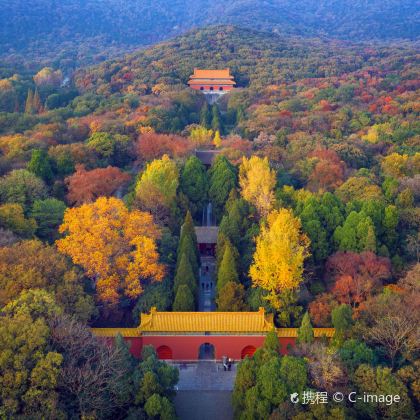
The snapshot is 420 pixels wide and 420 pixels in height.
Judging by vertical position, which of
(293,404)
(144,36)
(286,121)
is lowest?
(144,36)

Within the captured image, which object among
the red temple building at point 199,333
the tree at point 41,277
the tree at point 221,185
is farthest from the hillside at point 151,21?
the red temple building at point 199,333

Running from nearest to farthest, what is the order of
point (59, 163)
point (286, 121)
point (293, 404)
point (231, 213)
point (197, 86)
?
point (293, 404)
point (231, 213)
point (59, 163)
point (286, 121)
point (197, 86)

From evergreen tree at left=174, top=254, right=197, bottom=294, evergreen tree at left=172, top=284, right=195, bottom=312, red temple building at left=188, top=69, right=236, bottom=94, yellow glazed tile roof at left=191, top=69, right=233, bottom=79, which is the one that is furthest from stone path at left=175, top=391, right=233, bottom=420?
yellow glazed tile roof at left=191, top=69, right=233, bottom=79

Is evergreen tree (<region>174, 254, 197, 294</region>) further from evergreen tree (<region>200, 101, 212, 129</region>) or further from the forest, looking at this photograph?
evergreen tree (<region>200, 101, 212, 129</region>)

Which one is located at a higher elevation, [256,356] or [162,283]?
[256,356]

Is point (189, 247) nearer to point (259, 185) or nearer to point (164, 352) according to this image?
point (164, 352)

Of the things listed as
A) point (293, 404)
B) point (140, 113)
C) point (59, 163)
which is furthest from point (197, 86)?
point (293, 404)

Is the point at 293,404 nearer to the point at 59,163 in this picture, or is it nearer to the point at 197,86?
the point at 59,163
